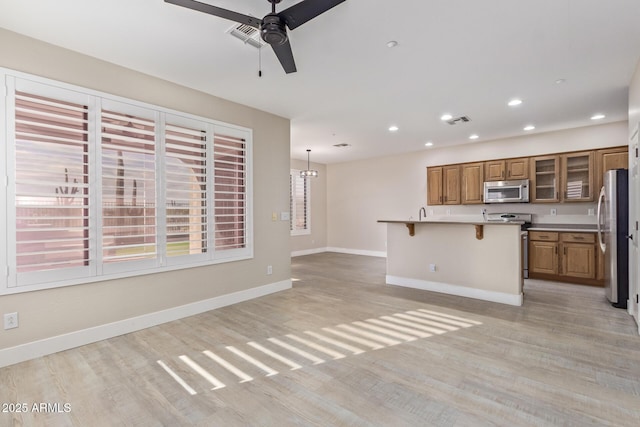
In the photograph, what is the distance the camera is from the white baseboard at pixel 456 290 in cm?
413

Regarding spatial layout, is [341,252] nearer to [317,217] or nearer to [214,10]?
[317,217]

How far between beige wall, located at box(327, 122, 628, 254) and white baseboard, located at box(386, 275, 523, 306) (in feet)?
9.40

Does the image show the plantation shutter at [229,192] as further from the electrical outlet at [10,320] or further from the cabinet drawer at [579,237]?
the cabinet drawer at [579,237]

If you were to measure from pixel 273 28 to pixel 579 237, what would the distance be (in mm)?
5903

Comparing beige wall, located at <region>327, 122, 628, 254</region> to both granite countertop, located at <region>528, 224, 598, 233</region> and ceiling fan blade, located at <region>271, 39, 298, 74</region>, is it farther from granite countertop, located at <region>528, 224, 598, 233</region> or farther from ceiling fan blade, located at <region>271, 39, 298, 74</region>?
ceiling fan blade, located at <region>271, 39, 298, 74</region>

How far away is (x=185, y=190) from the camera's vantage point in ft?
12.2

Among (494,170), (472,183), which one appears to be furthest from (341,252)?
(494,170)

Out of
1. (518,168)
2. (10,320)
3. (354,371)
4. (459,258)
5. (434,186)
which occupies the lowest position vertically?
(354,371)

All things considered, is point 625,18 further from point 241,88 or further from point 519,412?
point 241,88

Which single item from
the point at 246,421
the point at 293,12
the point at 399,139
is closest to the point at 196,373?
the point at 246,421

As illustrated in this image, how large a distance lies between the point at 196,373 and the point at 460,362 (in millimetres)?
2196

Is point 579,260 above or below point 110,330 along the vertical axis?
above

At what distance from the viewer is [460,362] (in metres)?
2.56

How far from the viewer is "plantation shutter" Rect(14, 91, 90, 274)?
2.64 metres
